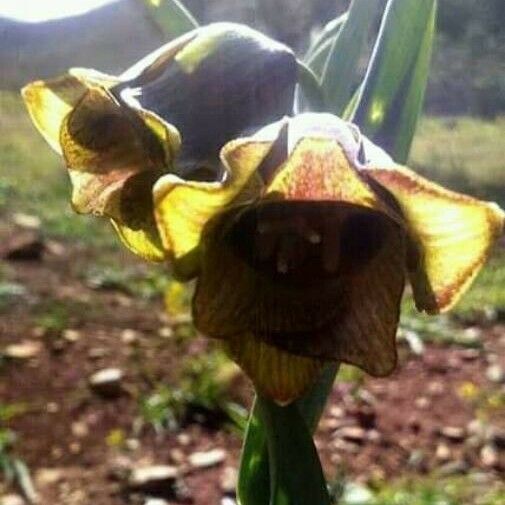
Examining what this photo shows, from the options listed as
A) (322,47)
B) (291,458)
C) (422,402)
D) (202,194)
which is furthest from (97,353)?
(202,194)

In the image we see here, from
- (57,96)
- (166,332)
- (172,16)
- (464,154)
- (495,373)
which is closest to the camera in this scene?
(57,96)

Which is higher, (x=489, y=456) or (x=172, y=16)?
(x=172, y=16)

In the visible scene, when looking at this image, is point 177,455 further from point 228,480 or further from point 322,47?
point 322,47

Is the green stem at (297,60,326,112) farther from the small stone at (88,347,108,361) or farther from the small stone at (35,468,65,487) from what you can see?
the small stone at (88,347,108,361)

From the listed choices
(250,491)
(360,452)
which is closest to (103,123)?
(250,491)

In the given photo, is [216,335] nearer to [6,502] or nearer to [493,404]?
[6,502]

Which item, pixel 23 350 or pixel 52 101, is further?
pixel 23 350
